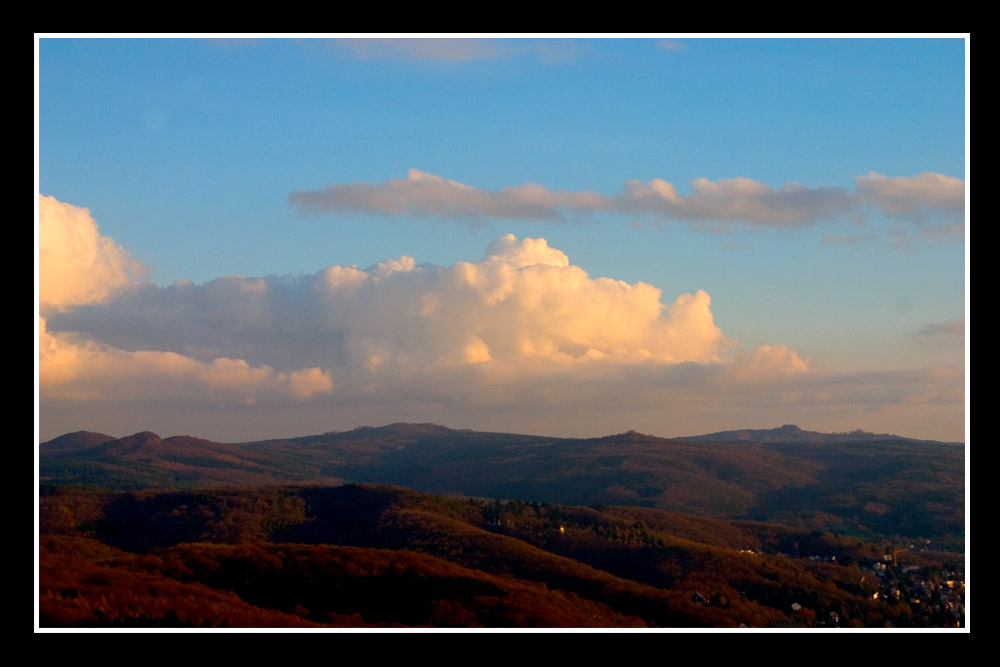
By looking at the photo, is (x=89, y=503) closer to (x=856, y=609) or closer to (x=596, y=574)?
(x=596, y=574)

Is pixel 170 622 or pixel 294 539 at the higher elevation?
pixel 170 622
